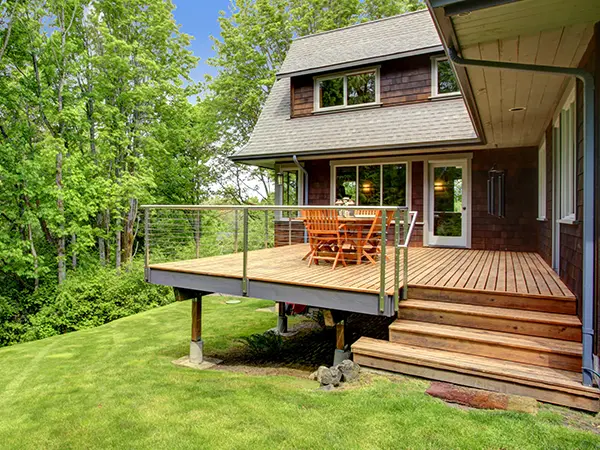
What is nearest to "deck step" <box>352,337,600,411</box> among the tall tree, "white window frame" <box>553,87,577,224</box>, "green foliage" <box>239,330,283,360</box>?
"white window frame" <box>553,87,577,224</box>

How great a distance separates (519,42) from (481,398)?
288 centimetres

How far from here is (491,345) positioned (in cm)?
342

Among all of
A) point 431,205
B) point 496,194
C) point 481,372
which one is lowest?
point 481,372

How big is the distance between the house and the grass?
0.51m

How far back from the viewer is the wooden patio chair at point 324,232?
549 centimetres

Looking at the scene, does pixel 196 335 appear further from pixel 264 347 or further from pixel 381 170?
pixel 381 170

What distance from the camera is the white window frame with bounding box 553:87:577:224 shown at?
13.0 ft

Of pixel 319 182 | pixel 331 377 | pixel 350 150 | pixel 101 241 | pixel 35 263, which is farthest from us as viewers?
pixel 101 241

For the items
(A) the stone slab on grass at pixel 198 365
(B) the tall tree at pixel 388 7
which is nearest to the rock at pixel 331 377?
(A) the stone slab on grass at pixel 198 365

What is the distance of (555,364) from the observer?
317cm

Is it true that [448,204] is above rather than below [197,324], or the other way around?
above

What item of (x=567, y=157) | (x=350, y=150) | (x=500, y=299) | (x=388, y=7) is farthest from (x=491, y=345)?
(x=388, y=7)

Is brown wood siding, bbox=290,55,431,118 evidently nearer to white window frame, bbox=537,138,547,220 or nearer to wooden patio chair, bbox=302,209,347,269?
white window frame, bbox=537,138,547,220

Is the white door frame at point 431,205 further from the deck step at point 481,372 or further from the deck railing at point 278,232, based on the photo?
the deck step at point 481,372
